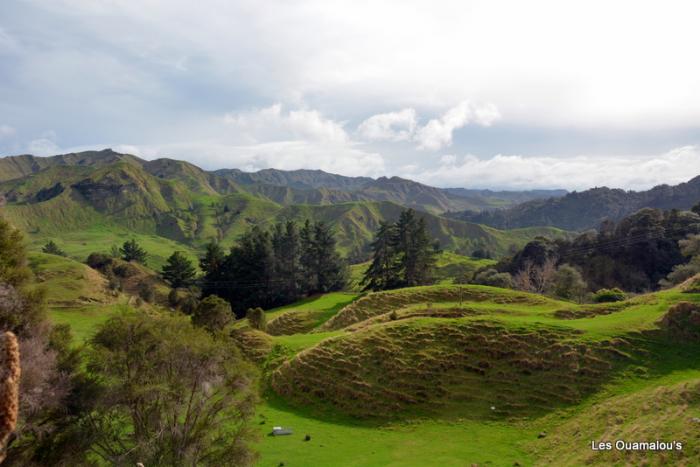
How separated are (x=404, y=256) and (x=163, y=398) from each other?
6994 centimetres

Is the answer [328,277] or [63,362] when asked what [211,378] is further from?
[328,277]

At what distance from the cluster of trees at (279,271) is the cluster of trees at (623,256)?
3570 cm

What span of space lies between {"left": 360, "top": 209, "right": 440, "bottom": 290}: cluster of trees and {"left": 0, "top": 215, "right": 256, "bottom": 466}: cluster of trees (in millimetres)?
66886

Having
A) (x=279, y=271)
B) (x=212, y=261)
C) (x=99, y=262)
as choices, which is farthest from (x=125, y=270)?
(x=279, y=271)

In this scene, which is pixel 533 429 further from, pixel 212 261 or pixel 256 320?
pixel 212 261

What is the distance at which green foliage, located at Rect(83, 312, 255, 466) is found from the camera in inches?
742

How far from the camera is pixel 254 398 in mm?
20844

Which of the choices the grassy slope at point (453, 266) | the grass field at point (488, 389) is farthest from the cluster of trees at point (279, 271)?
the grassy slope at point (453, 266)

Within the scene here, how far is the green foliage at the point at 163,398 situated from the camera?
18.8 m

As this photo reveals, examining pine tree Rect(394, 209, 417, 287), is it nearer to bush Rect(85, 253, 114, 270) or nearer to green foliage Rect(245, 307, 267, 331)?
green foliage Rect(245, 307, 267, 331)

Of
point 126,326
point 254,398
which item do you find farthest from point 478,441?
point 126,326

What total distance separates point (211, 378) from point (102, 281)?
A: 253 feet

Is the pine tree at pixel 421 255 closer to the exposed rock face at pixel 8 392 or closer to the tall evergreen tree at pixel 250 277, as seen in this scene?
the tall evergreen tree at pixel 250 277

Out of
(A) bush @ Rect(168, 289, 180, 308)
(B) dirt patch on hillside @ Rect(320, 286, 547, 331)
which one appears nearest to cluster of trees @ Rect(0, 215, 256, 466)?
→ (B) dirt patch on hillside @ Rect(320, 286, 547, 331)
